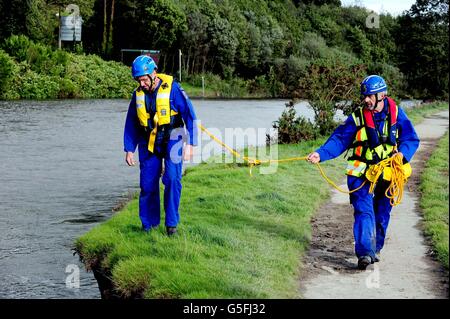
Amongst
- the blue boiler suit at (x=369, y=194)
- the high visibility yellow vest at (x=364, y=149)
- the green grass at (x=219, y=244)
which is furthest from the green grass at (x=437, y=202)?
the green grass at (x=219, y=244)

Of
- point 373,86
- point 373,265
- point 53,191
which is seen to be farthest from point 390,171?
point 53,191

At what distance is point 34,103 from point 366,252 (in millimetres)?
36007

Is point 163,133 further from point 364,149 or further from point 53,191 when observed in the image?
point 53,191

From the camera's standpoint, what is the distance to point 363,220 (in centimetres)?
811

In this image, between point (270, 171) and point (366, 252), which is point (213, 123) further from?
point (366, 252)

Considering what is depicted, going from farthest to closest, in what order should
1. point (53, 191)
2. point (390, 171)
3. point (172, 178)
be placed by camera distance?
point (53, 191), point (172, 178), point (390, 171)

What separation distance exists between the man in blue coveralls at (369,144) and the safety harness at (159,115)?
186 centimetres

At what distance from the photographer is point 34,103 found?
4141 cm

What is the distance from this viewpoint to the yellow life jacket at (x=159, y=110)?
880 centimetres

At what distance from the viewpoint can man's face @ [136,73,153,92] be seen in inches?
340

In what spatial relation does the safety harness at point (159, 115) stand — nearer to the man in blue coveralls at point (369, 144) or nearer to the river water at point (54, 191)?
the man in blue coveralls at point (369, 144)

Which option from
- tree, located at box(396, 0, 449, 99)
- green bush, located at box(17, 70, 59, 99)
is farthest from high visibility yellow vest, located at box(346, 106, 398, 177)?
green bush, located at box(17, 70, 59, 99)

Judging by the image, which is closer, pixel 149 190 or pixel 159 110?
pixel 159 110

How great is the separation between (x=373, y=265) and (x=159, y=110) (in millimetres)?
3224
